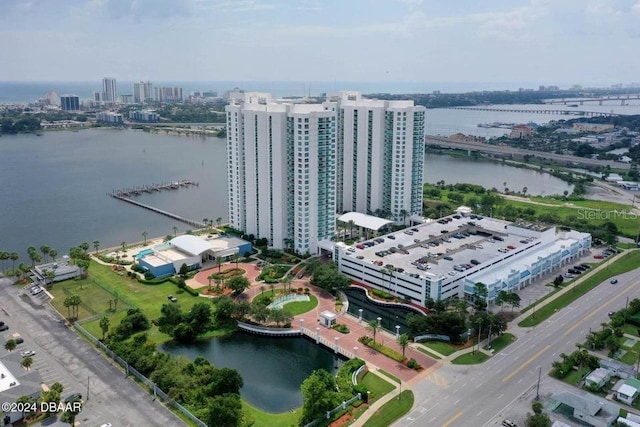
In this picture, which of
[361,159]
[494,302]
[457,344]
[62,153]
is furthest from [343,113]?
[62,153]

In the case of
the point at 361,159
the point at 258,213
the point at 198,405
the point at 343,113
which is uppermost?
the point at 343,113

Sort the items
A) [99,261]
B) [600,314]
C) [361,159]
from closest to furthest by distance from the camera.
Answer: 1. [600,314]
2. [99,261]
3. [361,159]

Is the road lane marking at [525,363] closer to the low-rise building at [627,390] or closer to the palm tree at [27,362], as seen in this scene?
the low-rise building at [627,390]

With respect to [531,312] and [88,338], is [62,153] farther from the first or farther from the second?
[531,312]

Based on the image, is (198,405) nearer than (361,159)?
Yes

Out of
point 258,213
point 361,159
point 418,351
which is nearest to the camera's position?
point 418,351

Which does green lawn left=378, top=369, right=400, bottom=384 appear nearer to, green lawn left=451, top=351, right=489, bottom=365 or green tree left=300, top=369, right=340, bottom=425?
green lawn left=451, top=351, right=489, bottom=365

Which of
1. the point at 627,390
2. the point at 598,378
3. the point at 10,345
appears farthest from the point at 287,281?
the point at 627,390
